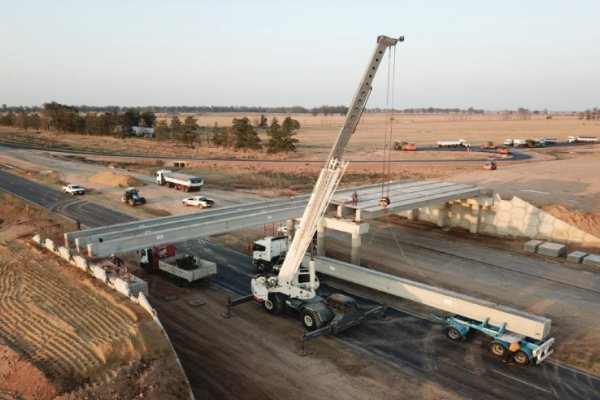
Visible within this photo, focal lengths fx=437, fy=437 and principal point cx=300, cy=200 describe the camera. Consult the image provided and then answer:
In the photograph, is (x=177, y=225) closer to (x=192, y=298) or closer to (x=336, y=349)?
(x=192, y=298)

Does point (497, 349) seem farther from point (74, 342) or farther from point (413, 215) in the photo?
point (413, 215)

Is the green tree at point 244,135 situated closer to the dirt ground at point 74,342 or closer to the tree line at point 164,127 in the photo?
the tree line at point 164,127

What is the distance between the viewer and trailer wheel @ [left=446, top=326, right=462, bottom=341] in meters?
22.8

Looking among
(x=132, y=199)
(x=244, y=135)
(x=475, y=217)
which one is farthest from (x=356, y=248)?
(x=244, y=135)

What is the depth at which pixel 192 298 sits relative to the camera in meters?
27.6

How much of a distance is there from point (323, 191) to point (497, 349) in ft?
37.6

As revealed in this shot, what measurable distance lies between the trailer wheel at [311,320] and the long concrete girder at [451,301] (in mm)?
5212

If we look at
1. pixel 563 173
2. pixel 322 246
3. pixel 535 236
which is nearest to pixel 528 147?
pixel 563 173

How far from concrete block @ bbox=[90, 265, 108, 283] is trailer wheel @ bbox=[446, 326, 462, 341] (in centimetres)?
1890

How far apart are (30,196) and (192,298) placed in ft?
149

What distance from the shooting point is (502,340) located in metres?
21.0

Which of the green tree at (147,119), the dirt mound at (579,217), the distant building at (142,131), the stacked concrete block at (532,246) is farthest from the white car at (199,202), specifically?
the green tree at (147,119)

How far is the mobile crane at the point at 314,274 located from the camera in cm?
2056

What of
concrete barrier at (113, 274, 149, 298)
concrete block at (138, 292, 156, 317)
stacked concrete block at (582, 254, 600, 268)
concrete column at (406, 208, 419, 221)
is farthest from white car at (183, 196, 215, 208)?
stacked concrete block at (582, 254, 600, 268)
